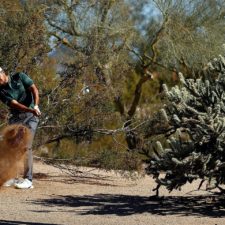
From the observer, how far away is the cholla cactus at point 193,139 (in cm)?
779

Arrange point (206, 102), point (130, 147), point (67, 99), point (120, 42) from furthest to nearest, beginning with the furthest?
point (120, 42) → point (130, 147) → point (67, 99) → point (206, 102)

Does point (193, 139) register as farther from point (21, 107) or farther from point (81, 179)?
point (81, 179)

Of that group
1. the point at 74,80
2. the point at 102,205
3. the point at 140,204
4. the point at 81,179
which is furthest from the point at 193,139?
the point at 81,179

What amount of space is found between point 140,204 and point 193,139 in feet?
6.40

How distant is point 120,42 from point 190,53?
277 centimetres

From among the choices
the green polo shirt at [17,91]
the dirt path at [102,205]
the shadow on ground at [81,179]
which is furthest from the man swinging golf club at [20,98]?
the shadow on ground at [81,179]

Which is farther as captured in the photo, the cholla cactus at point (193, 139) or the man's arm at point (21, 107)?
the man's arm at point (21, 107)

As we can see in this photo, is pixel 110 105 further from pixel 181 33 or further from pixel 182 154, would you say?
pixel 181 33

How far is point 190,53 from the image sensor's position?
1817 cm

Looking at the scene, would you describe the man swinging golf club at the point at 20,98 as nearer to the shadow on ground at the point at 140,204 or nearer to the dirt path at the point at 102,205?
the dirt path at the point at 102,205

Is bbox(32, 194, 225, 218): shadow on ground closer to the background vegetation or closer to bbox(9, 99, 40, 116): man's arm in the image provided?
the background vegetation

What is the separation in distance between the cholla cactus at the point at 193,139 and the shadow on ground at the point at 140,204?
669 mm

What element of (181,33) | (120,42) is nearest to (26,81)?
(120,42)

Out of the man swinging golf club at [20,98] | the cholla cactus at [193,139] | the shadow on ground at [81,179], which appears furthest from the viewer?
the shadow on ground at [81,179]
